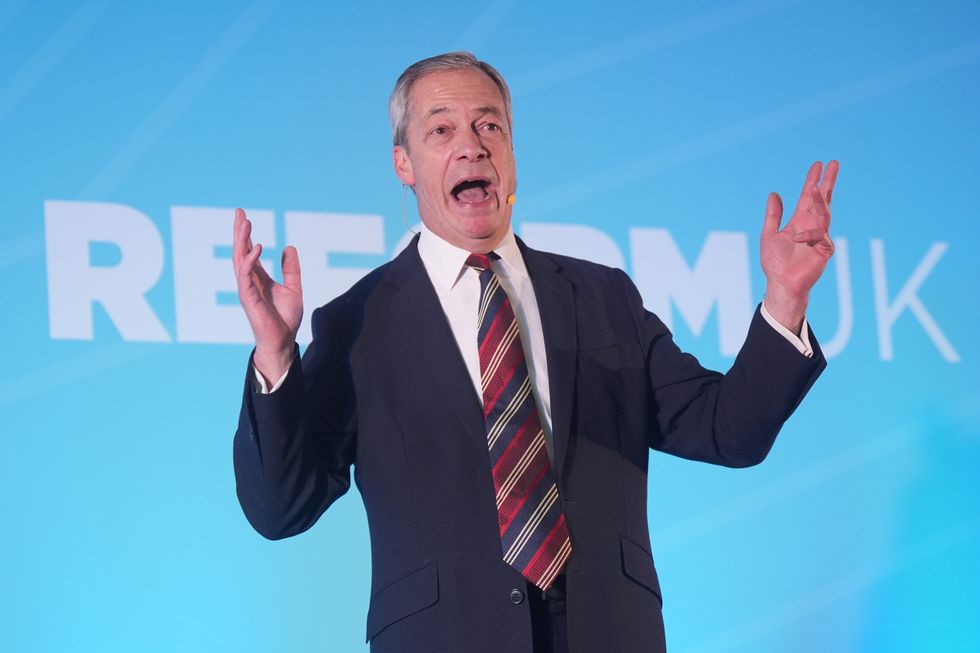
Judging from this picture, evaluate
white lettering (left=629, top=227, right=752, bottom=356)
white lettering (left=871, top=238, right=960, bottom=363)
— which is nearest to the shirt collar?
white lettering (left=629, top=227, right=752, bottom=356)

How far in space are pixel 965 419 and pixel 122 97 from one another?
7.99ft

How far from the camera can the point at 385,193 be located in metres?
3.14

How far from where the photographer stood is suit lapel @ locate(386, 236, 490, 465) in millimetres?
1873

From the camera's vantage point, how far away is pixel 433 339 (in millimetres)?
1942

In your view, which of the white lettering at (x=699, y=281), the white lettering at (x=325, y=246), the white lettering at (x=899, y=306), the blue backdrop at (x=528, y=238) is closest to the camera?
the blue backdrop at (x=528, y=238)

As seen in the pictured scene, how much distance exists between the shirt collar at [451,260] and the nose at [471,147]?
140mm

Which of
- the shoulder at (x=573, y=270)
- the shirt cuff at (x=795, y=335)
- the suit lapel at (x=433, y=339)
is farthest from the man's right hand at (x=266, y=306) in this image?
the shirt cuff at (x=795, y=335)

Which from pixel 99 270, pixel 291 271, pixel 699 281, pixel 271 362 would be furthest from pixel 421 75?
pixel 699 281

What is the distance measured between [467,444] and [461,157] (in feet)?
1.74

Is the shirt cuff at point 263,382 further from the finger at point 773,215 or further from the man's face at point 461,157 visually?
the finger at point 773,215

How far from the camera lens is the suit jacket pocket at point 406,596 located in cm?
177

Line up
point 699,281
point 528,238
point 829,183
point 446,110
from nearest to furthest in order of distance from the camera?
point 829,183
point 446,110
point 528,238
point 699,281

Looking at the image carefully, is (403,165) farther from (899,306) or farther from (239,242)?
(899,306)

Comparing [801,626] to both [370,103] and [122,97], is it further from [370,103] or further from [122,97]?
[122,97]
